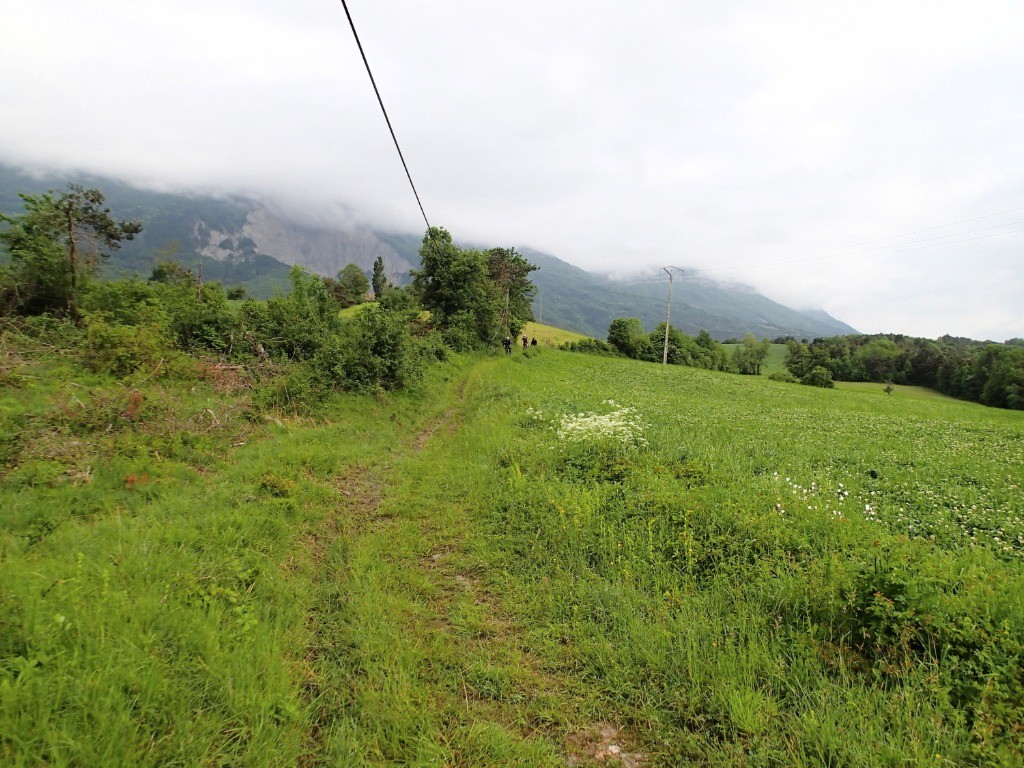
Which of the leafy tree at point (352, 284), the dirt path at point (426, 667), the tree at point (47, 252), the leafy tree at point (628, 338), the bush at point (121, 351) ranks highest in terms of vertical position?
the leafy tree at point (352, 284)

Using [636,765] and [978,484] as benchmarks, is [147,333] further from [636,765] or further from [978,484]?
[978,484]

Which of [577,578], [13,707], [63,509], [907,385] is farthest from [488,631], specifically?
[907,385]

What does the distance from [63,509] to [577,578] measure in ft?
24.2

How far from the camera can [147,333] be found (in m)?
11.8

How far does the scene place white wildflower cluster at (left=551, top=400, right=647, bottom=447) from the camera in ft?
31.8

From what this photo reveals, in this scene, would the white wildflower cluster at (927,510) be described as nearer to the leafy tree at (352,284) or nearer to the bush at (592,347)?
the bush at (592,347)

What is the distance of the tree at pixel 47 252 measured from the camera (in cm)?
1434

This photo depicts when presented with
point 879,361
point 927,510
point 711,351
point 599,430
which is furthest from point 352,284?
point 879,361

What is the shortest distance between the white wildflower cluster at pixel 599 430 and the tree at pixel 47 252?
61.7ft

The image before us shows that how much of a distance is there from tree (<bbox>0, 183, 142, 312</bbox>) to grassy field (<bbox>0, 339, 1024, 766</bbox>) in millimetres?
8520

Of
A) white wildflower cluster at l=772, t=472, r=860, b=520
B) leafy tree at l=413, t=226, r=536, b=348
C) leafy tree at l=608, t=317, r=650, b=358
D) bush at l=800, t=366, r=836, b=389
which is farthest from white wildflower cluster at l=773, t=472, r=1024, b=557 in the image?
bush at l=800, t=366, r=836, b=389

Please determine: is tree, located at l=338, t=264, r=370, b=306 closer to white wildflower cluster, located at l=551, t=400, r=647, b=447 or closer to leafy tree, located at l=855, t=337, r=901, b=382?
white wildflower cluster, located at l=551, t=400, r=647, b=447

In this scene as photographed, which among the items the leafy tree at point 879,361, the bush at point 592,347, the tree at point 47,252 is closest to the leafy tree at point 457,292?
the bush at point 592,347

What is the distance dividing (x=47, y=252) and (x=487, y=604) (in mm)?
20958
